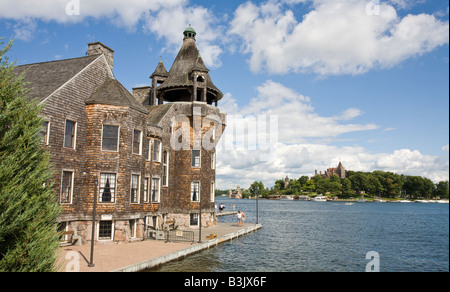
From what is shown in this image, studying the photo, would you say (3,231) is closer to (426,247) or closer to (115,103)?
(115,103)

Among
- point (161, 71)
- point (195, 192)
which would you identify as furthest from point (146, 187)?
point (161, 71)

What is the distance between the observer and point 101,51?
28.9 m

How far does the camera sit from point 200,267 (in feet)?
69.1

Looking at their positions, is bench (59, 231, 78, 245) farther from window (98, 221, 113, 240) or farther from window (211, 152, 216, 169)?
window (211, 152, 216, 169)

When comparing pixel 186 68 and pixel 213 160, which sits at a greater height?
pixel 186 68

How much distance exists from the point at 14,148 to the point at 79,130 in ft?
49.0

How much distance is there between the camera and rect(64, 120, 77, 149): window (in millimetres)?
23688

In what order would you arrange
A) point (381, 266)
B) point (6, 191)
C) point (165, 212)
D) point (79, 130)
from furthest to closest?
point (165, 212)
point (381, 266)
point (79, 130)
point (6, 191)

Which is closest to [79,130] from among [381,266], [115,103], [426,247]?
[115,103]

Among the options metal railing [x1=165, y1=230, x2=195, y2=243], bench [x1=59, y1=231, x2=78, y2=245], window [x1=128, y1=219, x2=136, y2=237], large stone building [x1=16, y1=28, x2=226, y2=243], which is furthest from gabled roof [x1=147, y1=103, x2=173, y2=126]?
bench [x1=59, y1=231, x2=78, y2=245]

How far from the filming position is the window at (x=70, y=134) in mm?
23688

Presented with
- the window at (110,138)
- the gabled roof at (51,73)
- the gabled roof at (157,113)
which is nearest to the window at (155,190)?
the gabled roof at (157,113)

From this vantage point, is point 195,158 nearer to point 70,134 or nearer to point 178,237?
point 178,237

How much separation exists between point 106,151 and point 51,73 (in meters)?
7.65
